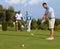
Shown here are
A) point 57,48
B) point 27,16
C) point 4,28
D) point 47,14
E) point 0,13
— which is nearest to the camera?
point 57,48

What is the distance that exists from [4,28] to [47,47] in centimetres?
2236

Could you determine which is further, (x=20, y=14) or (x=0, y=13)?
(x=0, y=13)

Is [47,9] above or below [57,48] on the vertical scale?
above

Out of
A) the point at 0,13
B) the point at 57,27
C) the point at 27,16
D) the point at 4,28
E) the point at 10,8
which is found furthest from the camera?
the point at 10,8

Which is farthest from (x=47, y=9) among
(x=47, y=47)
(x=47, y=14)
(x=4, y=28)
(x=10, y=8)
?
(x=10, y=8)

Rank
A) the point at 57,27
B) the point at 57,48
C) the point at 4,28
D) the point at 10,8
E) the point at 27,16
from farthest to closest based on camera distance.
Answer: the point at 10,8 → the point at 57,27 → the point at 4,28 → the point at 27,16 → the point at 57,48

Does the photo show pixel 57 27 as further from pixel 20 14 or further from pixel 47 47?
pixel 47 47

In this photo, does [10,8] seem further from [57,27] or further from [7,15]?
[57,27]

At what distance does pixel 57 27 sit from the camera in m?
37.5

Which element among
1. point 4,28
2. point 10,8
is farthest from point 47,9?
point 10,8

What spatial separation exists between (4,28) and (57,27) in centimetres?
794

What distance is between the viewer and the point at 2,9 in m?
70.8

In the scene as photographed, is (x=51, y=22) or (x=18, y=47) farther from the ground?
(x=51, y=22)

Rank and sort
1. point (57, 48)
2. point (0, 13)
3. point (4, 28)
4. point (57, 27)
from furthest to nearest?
point (0, 13), point (57, 27), point (4, 28), point (57, 48)
